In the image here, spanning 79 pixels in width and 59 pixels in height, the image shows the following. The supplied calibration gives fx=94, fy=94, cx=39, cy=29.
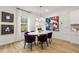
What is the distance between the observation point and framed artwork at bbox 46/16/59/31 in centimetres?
412

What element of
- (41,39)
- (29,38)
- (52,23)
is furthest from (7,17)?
(52,23)

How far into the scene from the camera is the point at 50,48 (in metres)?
3.97

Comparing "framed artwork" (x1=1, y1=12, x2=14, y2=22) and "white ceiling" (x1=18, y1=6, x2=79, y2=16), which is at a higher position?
"white ceiling" (x1=18, y1=6, x2=79, y2=16)

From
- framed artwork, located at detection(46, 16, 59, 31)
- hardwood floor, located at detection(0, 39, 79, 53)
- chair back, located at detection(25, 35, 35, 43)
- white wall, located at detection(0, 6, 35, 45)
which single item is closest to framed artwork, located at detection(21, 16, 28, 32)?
white wall, located at detection(0, 6, 35, 45)

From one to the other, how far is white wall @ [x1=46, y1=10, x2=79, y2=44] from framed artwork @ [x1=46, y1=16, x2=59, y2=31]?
0.15 m

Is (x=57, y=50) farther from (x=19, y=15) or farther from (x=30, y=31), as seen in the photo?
(x=19, y=15)

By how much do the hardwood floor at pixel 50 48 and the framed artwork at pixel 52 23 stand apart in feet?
1.82

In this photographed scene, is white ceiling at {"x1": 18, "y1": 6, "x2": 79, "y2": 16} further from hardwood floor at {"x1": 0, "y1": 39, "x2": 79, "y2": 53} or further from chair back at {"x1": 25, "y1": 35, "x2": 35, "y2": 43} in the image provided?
hardwood floor at {"x1": 0, "y1": 39, "x2": 79, "y2": 53}

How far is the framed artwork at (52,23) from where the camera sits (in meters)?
4.12

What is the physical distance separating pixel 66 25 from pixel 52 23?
684 millimetres

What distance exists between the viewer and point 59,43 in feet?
14.0
